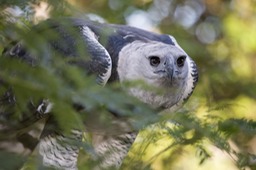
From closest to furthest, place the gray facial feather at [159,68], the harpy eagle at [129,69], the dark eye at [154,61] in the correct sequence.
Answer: the harpy eagle at [129,69] → the gray facial feather at [159,68] → the dark eye at [154,61]

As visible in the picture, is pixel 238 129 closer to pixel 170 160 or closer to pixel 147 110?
pixel 147 110

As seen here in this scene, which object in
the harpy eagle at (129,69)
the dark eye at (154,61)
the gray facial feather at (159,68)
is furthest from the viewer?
the dark eye at (154,61)

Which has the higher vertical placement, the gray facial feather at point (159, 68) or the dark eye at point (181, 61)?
the dark eye at point (181, 61)

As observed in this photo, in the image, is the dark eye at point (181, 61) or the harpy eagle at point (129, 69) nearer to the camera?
the harpy eagle at point (129, 69)

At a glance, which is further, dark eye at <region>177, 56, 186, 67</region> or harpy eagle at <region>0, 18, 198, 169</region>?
dark eye at <region>177, 56, 186, 67</region>

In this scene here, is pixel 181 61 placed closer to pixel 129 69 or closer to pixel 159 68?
pixel 159 68

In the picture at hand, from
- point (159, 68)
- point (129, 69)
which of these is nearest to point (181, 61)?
point (159, 68)

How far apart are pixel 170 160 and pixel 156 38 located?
4.69 ft

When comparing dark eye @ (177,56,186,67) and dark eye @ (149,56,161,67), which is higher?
dark eye @ (177,56,186,67)

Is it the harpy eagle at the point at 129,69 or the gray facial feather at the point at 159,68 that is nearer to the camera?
the harpy eagle at the point at 129,69

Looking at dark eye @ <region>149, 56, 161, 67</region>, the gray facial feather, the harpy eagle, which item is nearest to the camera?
the harpy eagle

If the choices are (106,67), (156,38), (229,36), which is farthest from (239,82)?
(229,36)

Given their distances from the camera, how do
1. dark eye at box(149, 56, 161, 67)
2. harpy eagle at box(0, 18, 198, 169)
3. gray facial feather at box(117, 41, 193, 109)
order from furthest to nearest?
dark eye at box(149, 56, 161, 67)
gray facial feather at box(117, 41, 193, 109)
harpy eagle at box(0, 18, 198, 169)

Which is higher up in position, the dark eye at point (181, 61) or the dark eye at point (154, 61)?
the dark eye at point (181, 61)
